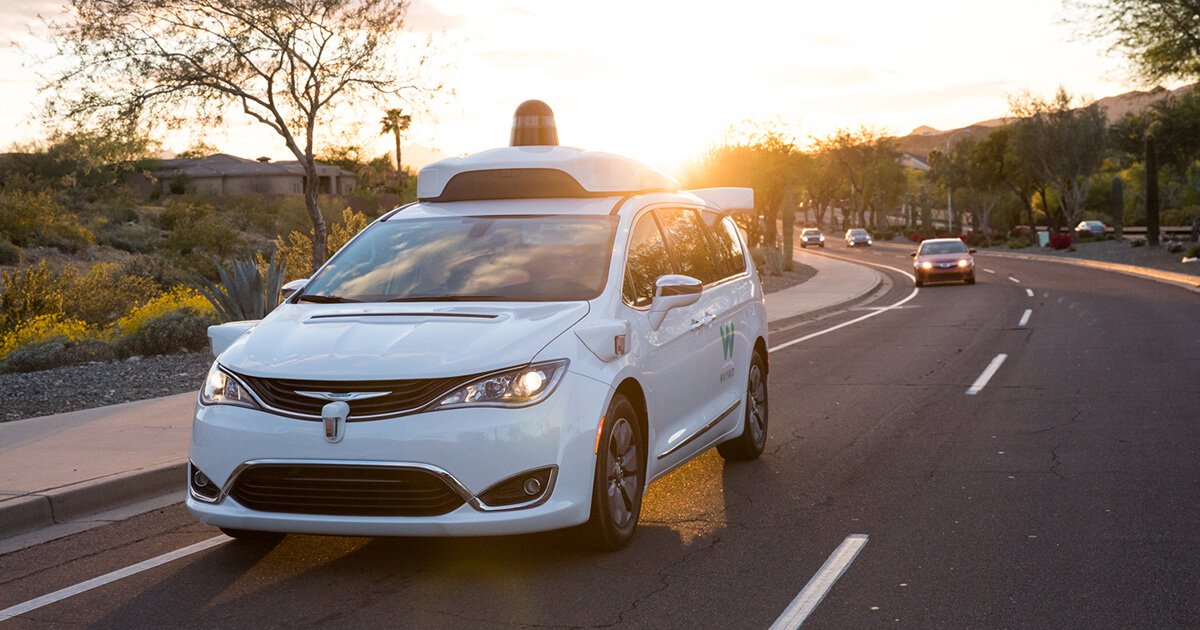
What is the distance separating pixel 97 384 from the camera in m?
14.2

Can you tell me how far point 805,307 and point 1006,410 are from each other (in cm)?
1582

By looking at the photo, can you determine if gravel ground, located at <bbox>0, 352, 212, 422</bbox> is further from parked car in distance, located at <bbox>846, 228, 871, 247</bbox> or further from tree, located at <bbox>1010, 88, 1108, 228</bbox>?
parked car in distance, located at <bbox>846, 228, 871, 247</bbox>

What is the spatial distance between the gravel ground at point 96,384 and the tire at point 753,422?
6715 millimetres

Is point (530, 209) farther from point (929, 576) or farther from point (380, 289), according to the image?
point (929, 576)

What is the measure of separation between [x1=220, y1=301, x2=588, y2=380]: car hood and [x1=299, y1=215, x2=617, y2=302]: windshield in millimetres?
243

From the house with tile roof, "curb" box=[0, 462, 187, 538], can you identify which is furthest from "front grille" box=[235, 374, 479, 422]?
the house with tile roof

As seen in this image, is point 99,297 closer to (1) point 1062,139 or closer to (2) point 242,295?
(2) point 242,295

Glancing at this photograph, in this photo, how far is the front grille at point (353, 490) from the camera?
225 inches

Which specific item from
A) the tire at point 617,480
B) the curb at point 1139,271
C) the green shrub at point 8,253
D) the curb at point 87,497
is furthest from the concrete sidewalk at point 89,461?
the green shrub at point 8,253

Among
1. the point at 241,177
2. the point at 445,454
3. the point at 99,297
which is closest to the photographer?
the point at 445,454

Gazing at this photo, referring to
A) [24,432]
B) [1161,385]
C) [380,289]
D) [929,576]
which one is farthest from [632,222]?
[1161,385]

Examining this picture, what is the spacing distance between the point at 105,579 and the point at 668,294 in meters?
3.11

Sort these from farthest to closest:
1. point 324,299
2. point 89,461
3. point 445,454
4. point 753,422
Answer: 1. point 753,422
2. point 89,461
3. point 324,299
4. point 445,454

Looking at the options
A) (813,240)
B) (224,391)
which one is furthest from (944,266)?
(813,240)
